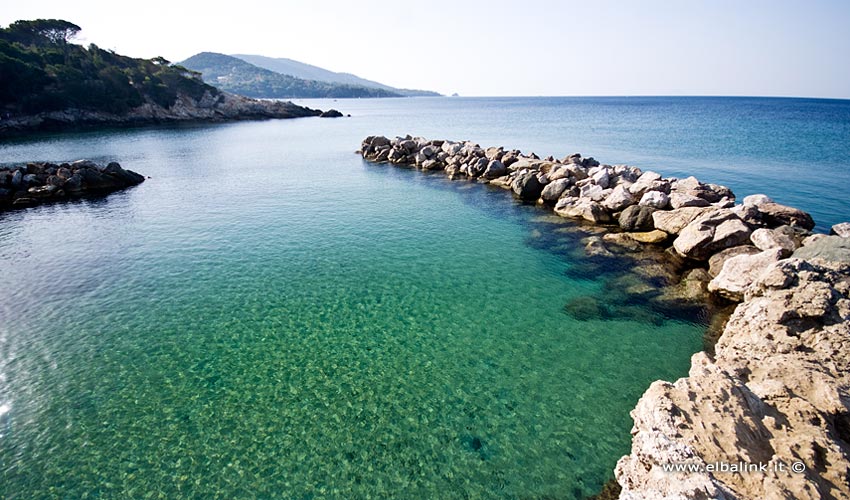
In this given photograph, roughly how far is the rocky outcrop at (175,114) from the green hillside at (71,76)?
4.17 feet

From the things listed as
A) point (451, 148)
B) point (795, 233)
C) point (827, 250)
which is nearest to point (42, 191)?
point (451, 148)

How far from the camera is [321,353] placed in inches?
534

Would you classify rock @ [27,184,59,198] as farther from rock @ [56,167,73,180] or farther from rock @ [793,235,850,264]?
rock @ [793,235,850,264]

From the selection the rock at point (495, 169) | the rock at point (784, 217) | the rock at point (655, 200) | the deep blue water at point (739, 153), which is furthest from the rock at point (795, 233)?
the rock at point (495, 169)

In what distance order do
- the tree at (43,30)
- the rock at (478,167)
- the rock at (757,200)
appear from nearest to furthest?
1. the rock at (757,200)
2. the rock at (478,167)
3. the tree at (43,30)

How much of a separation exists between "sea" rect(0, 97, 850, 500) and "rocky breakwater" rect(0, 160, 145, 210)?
18.7 ft

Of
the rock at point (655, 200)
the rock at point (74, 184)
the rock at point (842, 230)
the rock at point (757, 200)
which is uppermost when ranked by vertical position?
the rock at point (757, 200)

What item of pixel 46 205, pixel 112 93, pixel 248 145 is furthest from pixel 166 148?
pixel 112 93

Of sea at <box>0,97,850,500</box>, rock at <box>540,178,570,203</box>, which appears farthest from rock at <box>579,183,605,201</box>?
sea at <box>0,97,850,500</box>

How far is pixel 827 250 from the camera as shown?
1527 centimetres

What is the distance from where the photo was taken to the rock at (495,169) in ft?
129

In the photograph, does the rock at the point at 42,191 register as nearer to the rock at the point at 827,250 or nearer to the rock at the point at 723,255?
the rock at the point at 723,255

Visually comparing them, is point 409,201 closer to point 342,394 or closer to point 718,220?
point 718,220

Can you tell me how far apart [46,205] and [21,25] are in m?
111
